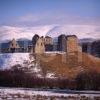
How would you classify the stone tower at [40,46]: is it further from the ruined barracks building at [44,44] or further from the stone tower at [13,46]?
the stone tower at [13,46]

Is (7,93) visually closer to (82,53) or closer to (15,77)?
(15,77)

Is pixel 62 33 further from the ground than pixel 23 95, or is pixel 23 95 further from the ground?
pixel 62 33

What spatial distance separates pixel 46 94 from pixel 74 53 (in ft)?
3.11

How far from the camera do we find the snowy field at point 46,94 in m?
8.04

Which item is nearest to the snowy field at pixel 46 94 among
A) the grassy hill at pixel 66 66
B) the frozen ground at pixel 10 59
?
the grassy hill at pixel 66 66

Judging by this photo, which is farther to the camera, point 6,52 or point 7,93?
point 6,52

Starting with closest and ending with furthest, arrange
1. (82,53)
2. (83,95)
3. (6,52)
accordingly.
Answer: (83,95) < (82,53) < (6,52)

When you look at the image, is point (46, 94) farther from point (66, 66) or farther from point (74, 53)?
point (74, 53)

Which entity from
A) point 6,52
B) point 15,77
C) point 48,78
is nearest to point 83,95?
point 48,78

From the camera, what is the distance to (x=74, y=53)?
28.6ft

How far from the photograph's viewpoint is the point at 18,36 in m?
9.05

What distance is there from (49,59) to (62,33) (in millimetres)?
536

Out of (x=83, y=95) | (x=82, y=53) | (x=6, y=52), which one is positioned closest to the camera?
(x=83, y=95)

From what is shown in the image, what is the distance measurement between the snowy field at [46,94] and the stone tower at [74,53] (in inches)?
22.3
